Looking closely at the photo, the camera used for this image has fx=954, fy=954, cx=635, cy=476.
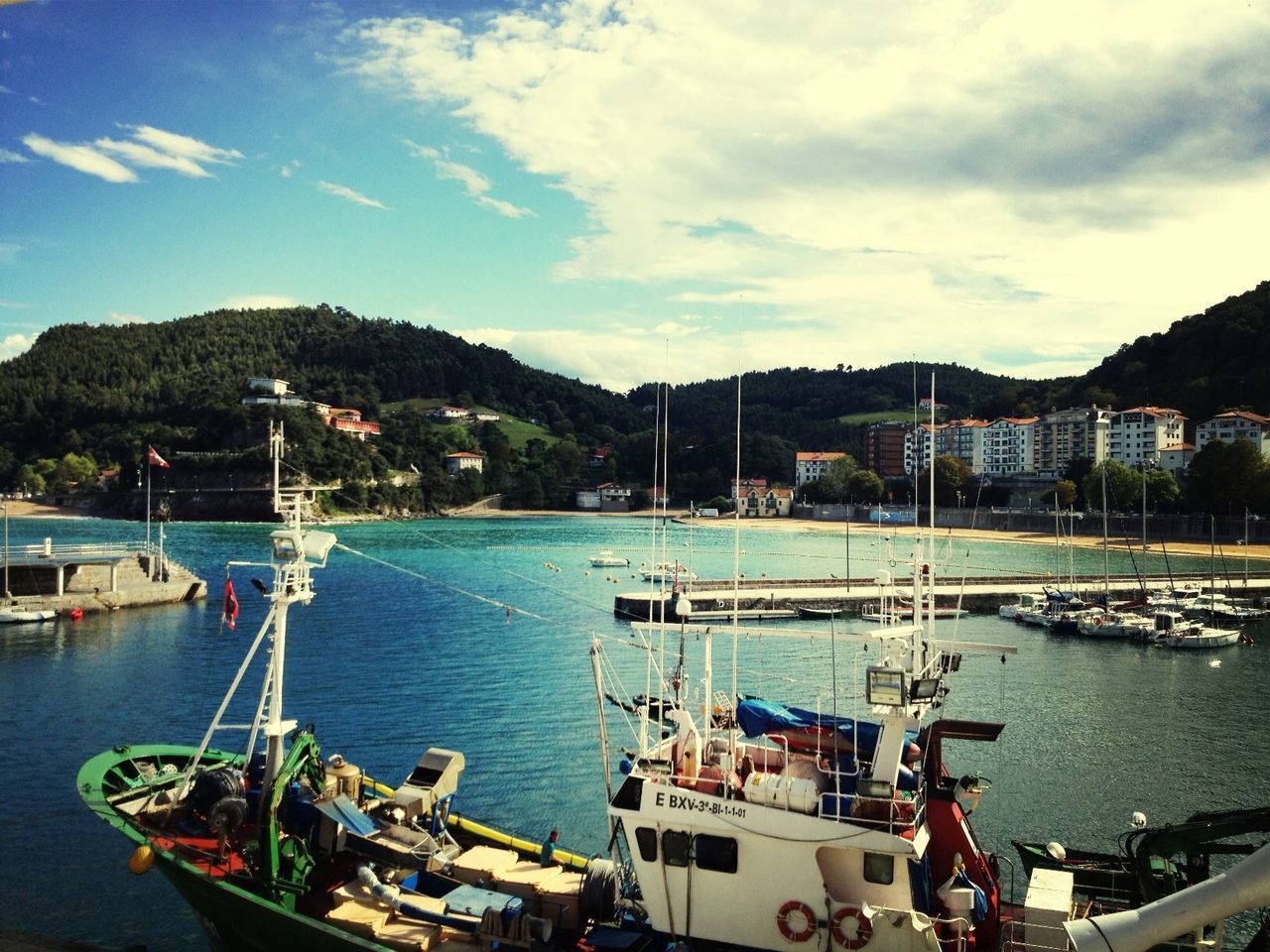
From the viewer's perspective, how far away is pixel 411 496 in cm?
17588

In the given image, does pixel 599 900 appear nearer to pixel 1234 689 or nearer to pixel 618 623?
pixel 1234 689

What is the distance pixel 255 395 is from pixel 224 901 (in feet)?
658

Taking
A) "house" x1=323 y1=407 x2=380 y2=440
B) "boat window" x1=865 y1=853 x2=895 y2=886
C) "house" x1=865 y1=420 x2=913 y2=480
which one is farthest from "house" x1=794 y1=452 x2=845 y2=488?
"boat window" x1=865 y1=853 x2=895 y2=886

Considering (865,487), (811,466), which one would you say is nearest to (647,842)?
(865,487)

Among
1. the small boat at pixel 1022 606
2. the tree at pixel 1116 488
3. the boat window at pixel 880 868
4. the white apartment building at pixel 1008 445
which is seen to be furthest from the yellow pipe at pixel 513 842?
the white apartment building at pixel 1008 445

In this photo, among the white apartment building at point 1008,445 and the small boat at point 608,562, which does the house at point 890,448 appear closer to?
the white apartment building at point 1008,445

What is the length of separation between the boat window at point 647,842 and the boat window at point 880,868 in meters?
2.61

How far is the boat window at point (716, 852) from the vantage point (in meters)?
11.8

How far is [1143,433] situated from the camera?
142m

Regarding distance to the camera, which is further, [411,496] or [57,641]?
[411,496]

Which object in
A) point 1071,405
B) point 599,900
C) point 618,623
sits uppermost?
point 1071,405

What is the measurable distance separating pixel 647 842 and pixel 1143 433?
496 feet

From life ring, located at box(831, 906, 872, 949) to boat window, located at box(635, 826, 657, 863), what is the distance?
2.31 meters

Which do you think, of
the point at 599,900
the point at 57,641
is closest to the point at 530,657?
the point at 57,641
